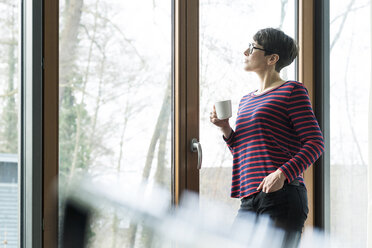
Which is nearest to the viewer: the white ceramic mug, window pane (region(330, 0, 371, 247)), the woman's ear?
the white ceramic mug

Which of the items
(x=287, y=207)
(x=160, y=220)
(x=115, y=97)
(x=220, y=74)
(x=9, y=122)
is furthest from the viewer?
(x=220, y=74)

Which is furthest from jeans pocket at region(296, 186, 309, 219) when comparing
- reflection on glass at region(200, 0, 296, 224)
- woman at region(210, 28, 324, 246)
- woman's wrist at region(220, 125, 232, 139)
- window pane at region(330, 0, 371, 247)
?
window pane at region(330, 0, 371, 247)

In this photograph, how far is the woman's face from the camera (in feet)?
6.43

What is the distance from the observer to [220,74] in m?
2.22

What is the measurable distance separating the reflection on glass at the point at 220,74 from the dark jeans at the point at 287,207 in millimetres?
384

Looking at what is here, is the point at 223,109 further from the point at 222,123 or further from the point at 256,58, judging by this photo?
the point at 256,58

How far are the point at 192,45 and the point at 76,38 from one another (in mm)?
528

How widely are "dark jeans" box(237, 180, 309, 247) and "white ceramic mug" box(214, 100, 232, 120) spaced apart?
0.32 meters

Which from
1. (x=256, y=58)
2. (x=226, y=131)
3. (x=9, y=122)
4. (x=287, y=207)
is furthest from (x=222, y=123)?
(x=9, y=122)

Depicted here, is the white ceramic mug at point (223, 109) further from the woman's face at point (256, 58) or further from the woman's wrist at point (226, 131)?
the woman's face at point (256, 58)

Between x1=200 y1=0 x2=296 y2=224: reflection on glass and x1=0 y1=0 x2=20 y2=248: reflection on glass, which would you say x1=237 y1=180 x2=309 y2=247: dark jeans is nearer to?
x1=200 y1=0 x2=296 y2=224: reflection on glass

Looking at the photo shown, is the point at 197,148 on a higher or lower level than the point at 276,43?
lower

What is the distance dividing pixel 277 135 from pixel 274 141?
0.03 meters

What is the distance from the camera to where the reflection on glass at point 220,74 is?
85.4 inches
